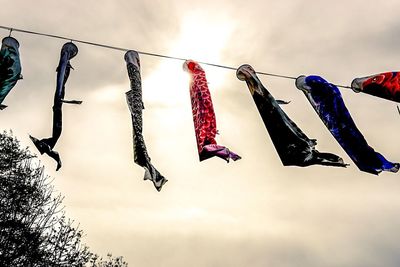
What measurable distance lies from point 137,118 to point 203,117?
36.6 inches

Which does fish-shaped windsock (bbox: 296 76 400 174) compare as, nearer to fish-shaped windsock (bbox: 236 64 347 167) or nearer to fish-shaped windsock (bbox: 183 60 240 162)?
fish-shaped windsock (bbox: 236 64 347 167)

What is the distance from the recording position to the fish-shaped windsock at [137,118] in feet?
17.6

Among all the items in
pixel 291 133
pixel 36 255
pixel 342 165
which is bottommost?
pixel 342 165

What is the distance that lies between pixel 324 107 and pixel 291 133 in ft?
3.11

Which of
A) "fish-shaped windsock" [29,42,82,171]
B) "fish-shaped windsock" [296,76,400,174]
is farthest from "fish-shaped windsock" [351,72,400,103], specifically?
"fish-shaped windsock" [29,42,82,171]

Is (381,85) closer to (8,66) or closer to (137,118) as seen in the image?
(137,118)

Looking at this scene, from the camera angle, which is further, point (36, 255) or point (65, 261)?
point (65, 261)

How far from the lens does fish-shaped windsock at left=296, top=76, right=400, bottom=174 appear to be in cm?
612

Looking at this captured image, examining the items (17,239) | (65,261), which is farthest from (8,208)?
(65,261)

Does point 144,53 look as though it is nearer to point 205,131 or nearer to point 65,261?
point 205,131

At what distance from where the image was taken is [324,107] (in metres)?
6.52

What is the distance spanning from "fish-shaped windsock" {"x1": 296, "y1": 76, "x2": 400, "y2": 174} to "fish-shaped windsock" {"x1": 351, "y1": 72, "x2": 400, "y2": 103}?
0.42 meters

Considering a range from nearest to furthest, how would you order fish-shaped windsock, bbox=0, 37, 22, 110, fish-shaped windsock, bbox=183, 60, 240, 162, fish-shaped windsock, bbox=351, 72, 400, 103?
1. fish-shaped windsock, bbox=0, 37, 22, 110
2. fish-shaped windsock, bbox=183, 60, 240, 162
3. fish-shaped windsock, bbox=351, 72, 400, 103

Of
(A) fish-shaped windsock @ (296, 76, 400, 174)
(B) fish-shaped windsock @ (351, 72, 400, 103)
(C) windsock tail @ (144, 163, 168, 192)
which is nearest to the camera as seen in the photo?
(C) windsock tail @ (144, 163, 168, 192)
